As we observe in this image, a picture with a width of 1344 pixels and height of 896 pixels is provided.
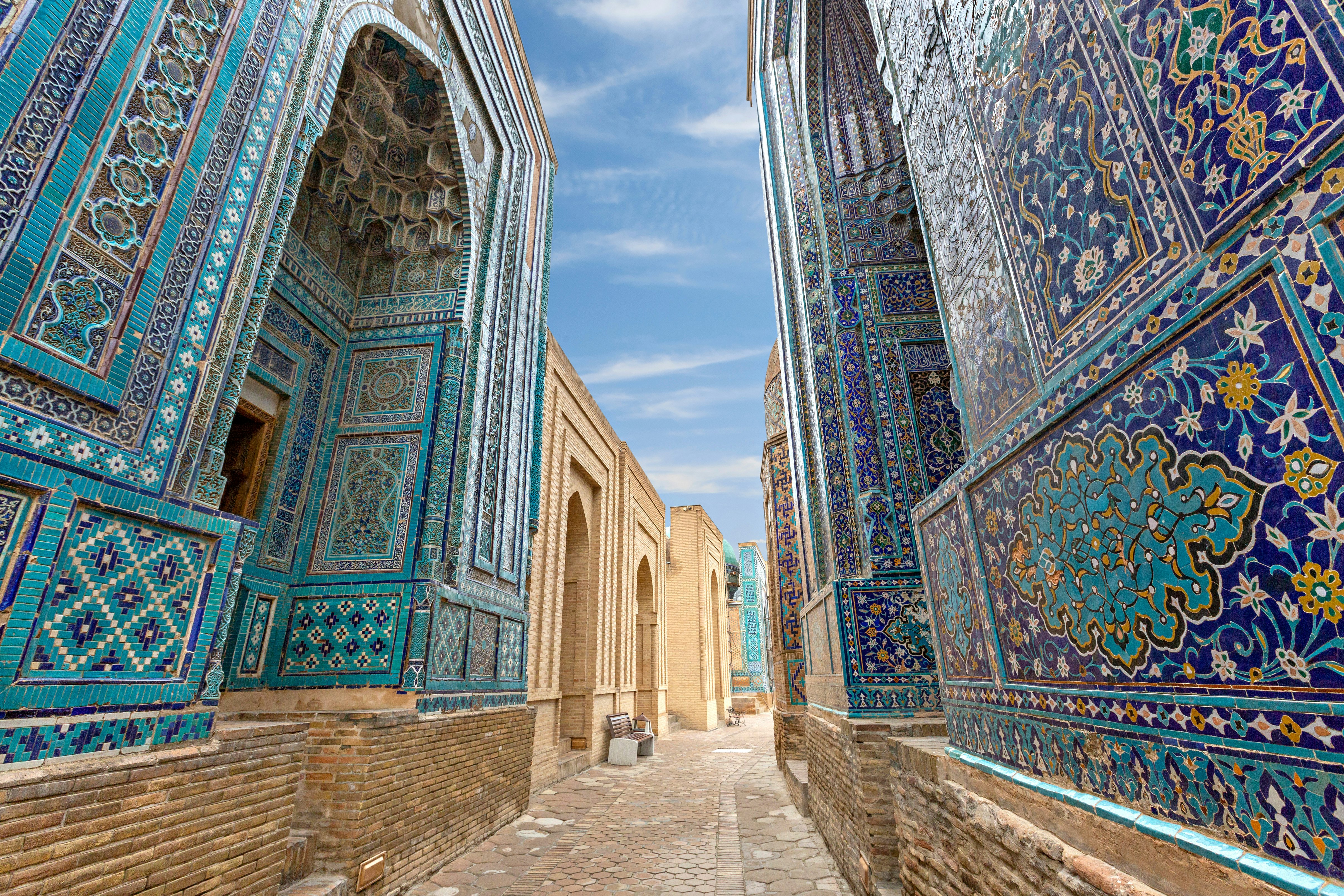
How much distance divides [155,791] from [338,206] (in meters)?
4.57

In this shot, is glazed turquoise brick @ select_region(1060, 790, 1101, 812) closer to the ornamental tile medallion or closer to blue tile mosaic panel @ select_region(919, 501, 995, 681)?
the ornamental tile medallion

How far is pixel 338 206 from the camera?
207 inches

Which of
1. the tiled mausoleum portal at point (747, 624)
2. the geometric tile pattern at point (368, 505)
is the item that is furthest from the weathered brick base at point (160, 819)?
the tiled mausoleum portal at point (747, 624)

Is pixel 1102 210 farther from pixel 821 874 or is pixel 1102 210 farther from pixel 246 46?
pixel 821 874

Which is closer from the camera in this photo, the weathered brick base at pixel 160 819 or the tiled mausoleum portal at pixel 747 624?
the weathered brick base at pixel 160 819

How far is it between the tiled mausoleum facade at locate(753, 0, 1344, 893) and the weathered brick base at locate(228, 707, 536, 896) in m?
2.93

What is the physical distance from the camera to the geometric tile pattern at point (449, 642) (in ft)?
14.3

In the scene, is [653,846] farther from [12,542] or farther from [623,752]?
[623,752]

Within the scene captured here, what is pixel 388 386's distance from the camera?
509 centimetres

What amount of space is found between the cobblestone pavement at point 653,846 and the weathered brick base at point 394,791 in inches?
7.6

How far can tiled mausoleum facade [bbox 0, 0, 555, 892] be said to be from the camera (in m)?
2.01

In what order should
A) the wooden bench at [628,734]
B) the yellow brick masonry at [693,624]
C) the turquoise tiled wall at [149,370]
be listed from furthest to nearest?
the yellow brick masonry at [693,624] → the wooden bench at [628,734] → the turquoise tiled wall at [149,370]

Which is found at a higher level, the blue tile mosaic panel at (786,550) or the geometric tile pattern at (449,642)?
the blue tile mosaic panel at (786,550)

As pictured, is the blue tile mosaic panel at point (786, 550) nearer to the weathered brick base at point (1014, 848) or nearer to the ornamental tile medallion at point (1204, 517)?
the weathered brick base at point (1014, 848)
